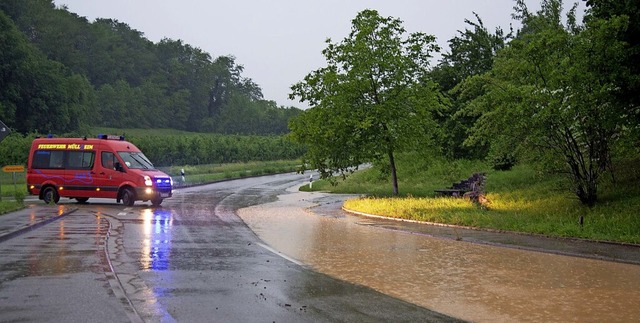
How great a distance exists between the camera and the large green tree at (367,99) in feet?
92.0

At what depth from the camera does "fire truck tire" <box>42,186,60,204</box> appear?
2764cm

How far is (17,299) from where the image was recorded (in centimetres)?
845

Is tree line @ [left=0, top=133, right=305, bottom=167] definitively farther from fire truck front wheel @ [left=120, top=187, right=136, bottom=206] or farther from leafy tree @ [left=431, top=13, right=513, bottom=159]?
fire truck front wheel @ [left=120, top=187, right=136, bottom=206]

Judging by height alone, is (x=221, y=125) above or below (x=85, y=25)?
below

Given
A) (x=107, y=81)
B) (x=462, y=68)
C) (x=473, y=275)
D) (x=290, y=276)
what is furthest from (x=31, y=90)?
Result: (x=473, y=275)

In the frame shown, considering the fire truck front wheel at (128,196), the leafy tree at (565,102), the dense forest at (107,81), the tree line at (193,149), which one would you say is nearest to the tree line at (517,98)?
the leafy tree at (565,102)

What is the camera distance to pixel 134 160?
2772cm

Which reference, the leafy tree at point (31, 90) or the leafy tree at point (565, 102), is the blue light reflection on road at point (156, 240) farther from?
the leafy tree at point (31, 90)

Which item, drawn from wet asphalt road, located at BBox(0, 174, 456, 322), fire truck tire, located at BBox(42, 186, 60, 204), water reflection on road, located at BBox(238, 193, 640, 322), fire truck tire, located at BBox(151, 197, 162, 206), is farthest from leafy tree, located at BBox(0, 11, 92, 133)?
water reflection on road, located at BBox(238, 193, 640, 322)

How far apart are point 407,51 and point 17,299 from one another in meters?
23.0

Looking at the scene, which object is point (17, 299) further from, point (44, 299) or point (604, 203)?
point (604, 203)

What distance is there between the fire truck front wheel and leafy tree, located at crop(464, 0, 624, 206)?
13.9m

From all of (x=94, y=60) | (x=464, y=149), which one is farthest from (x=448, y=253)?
(x=94, y=60)

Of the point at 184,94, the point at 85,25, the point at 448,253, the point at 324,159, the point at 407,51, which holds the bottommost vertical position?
the point at 448,253
